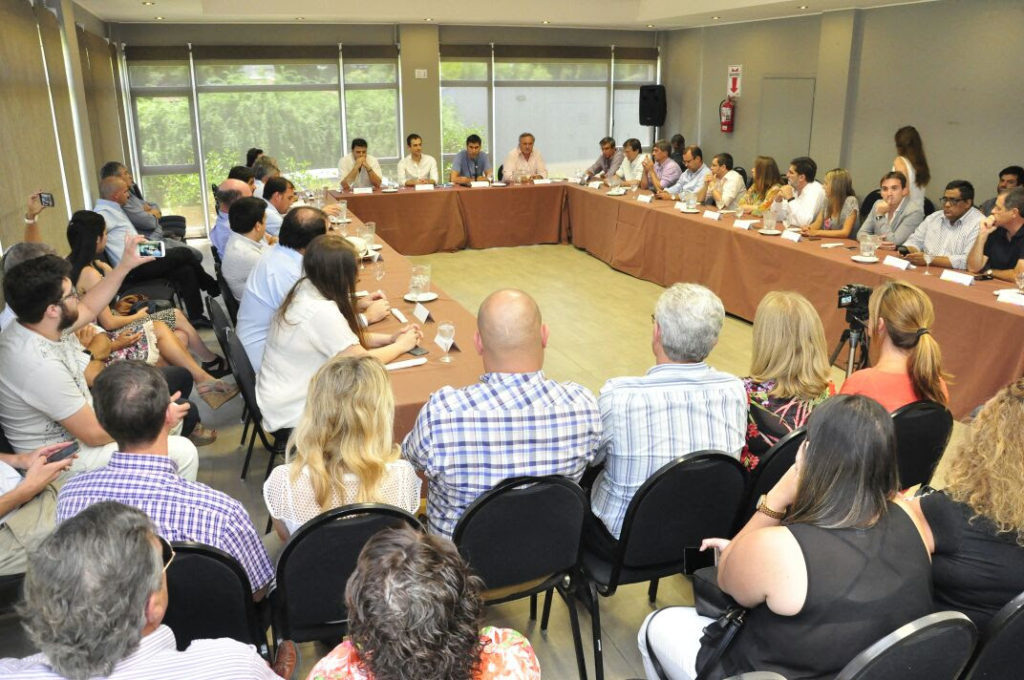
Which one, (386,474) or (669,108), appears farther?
(669,108)

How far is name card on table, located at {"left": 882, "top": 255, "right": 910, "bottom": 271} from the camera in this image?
4.71 meters

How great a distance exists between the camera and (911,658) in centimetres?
138

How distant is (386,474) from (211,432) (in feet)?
8.15

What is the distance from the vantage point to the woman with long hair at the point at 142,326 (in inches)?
154

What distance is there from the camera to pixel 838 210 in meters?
5.82

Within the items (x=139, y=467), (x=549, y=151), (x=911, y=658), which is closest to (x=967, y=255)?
(x=911, y=658)

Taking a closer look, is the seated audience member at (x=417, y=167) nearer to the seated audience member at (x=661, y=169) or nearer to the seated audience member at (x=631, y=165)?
the seated audience member at (x=631, y=165)

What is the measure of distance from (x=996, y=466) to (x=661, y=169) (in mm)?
7447

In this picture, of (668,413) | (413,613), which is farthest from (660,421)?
(413,613)

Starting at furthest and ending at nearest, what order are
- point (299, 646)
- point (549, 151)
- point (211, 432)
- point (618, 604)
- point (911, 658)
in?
point (549, 151) < point (211, 432) < point (618, 604) < point (299, 646) < point (911, 658)

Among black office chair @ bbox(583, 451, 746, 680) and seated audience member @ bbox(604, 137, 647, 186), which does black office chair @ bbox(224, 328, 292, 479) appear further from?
seated audience member @ bbox(604, 137, 647, 186)

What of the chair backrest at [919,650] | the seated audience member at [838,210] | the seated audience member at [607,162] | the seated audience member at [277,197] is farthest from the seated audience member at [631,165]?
the chair backrest at [919,650]

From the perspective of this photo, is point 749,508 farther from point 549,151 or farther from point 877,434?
point 549,151

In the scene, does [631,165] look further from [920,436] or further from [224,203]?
[920,436]
